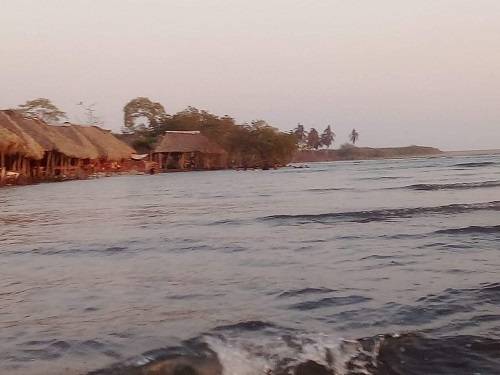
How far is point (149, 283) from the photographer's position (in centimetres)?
700

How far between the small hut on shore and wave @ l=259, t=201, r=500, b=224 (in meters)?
47.9

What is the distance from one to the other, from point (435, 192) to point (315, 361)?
19013 mm

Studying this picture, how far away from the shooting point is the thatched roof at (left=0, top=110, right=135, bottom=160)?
33.3 meters

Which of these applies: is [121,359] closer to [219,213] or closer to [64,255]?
[64,255]

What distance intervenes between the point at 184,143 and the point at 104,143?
29.9 feet

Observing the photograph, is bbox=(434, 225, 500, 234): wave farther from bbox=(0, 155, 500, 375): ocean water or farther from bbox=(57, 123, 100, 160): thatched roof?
bbox=(57, 123, 100, 160): thatched roof

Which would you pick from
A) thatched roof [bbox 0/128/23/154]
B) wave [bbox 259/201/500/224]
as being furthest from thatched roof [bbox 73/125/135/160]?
wave [bbox 259/201/500/224]

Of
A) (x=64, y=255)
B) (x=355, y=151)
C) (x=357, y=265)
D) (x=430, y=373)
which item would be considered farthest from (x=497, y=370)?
(x=355, y=151)

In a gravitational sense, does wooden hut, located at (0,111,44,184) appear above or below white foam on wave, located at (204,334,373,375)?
above

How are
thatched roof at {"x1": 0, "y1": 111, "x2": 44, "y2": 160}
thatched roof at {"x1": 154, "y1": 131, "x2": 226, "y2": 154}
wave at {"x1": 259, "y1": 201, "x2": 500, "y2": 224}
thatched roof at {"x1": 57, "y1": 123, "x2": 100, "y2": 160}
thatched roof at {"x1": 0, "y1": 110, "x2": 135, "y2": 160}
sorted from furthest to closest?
thatched roof at {"x1": 154, "y1": 131, "x2": 226, "y2": 154}
thatched roof at {"x1": 57, "y1": 123, "x2": 100, "y2": 160}
thatched roof at {"x1": 0, "y1": 110, "x2": 135, "y2": 160}
thatched roof at {"x1": 0, "y1": 111, "x2": 44, "y2": 160}
wave at {"x1": 259, "y1": 201, "x2": 500, "y2": 224}

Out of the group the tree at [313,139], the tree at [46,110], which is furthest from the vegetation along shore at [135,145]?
the tree at [313,139]

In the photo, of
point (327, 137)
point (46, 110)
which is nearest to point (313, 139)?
point (327, 137)

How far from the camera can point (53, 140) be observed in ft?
138

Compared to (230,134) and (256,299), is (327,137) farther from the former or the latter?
(256,299)
